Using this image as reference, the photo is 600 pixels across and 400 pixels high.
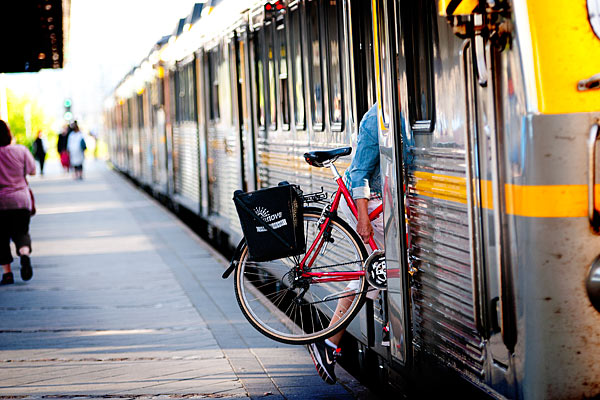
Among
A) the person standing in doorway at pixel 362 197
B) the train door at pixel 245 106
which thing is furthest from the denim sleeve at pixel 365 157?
the train door at pixel 245 106

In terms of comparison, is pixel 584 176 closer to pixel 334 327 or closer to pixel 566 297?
pixel 566 297

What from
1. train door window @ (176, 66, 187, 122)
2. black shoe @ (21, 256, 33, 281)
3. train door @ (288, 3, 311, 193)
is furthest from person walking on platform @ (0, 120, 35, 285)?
train door window @ (176, 66, 187, 122)

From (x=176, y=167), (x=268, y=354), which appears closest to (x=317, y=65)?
(x=268, y=354)

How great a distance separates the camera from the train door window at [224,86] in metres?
11.6

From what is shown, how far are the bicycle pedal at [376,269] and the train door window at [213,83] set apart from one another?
7.25m

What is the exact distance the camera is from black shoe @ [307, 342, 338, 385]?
226 inches

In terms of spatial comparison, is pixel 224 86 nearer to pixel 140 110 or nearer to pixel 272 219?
pixel 272 219

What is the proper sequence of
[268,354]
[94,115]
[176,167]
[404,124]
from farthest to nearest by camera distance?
1. [94,115]
2. [176,167]
3. [268,354]
4. [404,124]

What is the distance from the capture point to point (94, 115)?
120312mm

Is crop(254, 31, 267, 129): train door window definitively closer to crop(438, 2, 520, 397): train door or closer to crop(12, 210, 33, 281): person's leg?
crop(12, 210, 33, 281): person's leg

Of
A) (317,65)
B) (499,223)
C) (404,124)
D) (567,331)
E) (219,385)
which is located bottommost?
(219,385)

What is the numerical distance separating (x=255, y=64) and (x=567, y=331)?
6651mm

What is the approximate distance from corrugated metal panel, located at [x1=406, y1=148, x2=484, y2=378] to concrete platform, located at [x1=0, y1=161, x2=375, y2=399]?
44.3 inches

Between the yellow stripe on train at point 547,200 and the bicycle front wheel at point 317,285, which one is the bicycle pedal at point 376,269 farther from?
the yellow stripe on train at point 547,200
